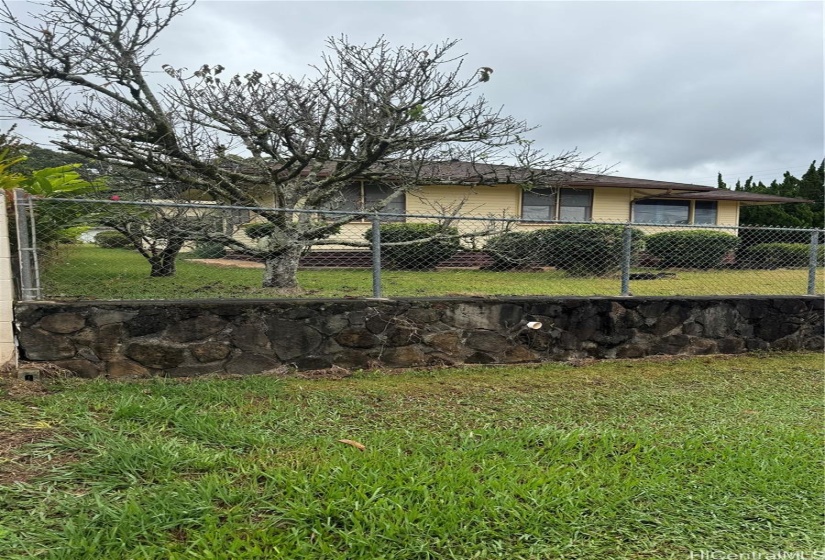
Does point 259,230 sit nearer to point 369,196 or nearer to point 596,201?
point 369,196

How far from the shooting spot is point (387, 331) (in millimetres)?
4535

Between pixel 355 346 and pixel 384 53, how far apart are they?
3.80 metres

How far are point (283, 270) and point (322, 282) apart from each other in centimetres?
41

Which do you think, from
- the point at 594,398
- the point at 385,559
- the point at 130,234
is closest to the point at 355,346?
the point at 594,398

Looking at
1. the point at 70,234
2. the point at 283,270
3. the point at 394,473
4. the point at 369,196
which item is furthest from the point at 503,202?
the point at 394,473

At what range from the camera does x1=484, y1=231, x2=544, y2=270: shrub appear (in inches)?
232

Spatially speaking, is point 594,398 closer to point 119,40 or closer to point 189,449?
point 189,449

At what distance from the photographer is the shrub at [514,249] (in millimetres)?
5898

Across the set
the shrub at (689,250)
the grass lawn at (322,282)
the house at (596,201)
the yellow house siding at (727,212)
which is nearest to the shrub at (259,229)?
the grass lawn at (322,282)

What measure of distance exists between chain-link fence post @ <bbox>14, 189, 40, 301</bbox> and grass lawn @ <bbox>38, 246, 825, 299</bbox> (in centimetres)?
14

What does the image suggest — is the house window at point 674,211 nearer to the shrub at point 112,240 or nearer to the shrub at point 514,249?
the shrub at point 514,249

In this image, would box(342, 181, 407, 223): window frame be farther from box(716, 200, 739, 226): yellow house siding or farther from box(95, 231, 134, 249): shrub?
box(716, 200, 739, 226): yellow house siding

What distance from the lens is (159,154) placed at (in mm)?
6398

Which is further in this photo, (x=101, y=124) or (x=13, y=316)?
(x=101, y=124)
